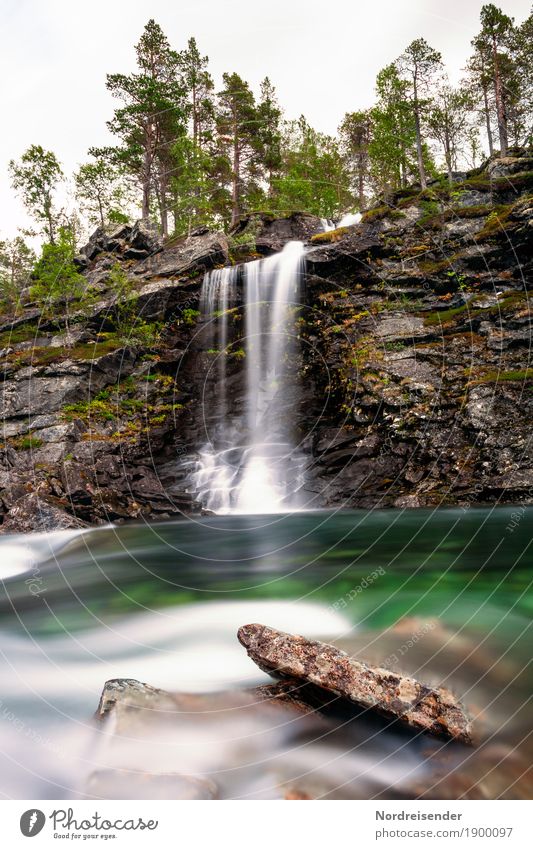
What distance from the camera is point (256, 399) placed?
1950 centimetres

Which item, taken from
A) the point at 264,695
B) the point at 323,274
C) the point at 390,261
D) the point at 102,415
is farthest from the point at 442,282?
the point at 264,695

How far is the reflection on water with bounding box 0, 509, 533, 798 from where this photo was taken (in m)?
3.06

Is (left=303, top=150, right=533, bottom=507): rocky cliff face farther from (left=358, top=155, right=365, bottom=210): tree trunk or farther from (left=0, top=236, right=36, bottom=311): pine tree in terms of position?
(left=0, top=236, right=36, bottom=311): pine tree

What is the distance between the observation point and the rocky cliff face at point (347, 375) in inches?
511

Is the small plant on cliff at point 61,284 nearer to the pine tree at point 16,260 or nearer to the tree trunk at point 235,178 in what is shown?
the tree trunk at point 235,178

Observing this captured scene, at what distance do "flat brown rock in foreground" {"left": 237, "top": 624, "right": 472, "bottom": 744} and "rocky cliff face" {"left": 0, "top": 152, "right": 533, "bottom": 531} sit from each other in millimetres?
9363

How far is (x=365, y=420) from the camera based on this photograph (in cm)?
1482

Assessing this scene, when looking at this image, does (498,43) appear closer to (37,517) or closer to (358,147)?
(358,147)

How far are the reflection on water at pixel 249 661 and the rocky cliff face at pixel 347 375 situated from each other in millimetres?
2927

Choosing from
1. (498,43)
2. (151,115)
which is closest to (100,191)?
(151,115)

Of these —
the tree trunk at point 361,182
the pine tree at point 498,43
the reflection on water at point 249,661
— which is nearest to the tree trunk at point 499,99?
the pine tree at point 498,43

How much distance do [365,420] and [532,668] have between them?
11.1m

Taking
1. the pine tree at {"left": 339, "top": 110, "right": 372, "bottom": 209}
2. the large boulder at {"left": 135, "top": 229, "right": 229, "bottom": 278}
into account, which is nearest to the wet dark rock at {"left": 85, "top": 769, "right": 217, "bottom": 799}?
the large boulder at {"left": 135, "top": 229, "right": 229, "bottom": 278}
